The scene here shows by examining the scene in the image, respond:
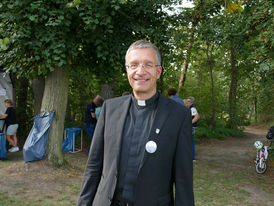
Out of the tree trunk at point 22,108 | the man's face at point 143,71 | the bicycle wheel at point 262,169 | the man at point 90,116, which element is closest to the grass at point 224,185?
the bicycle wheel at point 262,169

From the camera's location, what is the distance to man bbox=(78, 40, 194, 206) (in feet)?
6.13

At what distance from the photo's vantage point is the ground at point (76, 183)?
206 inches

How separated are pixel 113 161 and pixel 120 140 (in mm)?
164

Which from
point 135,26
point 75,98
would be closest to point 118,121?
point 135,26

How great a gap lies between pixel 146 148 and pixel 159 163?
0.15 meters

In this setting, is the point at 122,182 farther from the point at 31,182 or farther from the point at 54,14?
the point at 31,182

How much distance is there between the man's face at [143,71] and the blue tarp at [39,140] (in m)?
5.44

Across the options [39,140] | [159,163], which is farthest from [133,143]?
[39,140]

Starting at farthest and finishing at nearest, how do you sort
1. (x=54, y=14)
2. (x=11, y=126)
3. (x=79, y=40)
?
(x=11, y=126) < (x=79, y=40) < (x=54, y=14)

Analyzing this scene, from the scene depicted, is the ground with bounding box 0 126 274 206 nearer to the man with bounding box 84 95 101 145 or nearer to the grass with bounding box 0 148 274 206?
the grass with bounding box 0 148 274 206

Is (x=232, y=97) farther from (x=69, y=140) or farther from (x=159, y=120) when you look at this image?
(x=159, y=120)

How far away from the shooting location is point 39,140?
6867mm

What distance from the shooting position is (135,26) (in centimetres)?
638

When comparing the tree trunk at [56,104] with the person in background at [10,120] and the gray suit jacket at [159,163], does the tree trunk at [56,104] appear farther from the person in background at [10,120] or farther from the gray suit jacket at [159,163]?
the gray suit jacket at [159,163]
